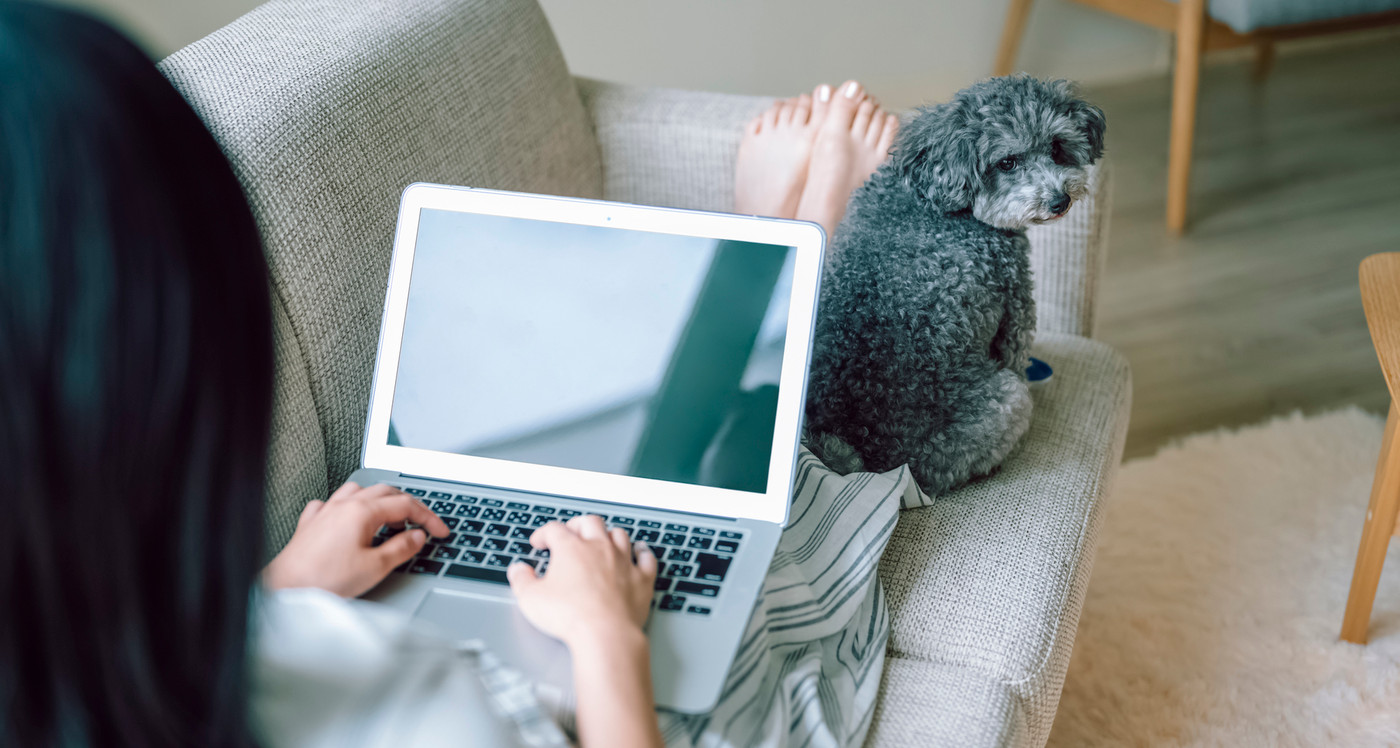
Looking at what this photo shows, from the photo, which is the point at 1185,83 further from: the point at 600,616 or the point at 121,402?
the point at 121,402

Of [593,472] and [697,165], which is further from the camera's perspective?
[697,165]

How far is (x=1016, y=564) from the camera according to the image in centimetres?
92

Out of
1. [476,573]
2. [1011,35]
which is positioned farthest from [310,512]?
[1011,35]

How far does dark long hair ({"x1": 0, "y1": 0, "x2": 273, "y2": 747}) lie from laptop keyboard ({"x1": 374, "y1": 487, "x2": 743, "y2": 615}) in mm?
304

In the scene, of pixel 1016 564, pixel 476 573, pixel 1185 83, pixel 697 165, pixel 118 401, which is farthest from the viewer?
pixel 1185 83

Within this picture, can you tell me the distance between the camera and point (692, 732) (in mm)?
669

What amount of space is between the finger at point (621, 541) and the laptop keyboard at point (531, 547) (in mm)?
43

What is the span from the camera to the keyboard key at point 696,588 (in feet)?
2.45

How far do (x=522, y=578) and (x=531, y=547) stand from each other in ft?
0.24

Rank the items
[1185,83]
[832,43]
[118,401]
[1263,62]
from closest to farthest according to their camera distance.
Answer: [118,401]
[1185,83]
[832,43]
[1263,62]

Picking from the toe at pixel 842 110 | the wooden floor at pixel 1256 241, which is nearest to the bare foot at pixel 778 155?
the toe at pixel 842 110

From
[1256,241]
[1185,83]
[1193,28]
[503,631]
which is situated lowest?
[1256,241]

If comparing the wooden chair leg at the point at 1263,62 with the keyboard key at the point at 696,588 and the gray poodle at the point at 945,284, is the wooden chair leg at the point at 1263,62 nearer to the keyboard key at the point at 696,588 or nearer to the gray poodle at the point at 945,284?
the gray poodle at the point at 945,284

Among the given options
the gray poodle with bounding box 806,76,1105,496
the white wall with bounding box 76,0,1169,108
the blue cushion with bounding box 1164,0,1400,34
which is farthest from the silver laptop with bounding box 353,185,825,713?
the blue cushion with bounding box 1164,0,1400,34
